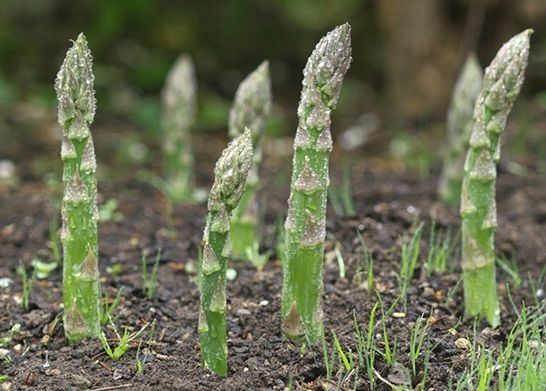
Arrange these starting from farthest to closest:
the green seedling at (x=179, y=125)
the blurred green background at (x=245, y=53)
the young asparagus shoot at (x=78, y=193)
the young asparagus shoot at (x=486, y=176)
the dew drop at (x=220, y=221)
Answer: the blurred green background at (x=245, y=53), the green seedling at (x=179, y=125), the young asparagus shoot at (x=486, y=176), the young asparagus shoot at (x=78, y=193), the dew drop at (x=220, y=221)

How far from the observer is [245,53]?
9742 millimetres

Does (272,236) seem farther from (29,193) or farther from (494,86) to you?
(29,193)

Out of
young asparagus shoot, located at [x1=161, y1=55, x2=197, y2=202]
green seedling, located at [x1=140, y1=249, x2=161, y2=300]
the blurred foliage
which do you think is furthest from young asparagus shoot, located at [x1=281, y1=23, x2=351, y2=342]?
the blurred foliage

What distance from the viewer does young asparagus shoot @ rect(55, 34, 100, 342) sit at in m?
3.51

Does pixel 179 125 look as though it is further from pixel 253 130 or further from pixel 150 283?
pixel 150 283

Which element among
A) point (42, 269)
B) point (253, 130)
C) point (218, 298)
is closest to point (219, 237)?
point (218, 298)

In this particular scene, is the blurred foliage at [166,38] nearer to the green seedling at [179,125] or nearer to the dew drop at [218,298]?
the green seedling at [179,125]

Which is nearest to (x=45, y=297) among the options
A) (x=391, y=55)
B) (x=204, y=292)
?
(x=204, y=292)

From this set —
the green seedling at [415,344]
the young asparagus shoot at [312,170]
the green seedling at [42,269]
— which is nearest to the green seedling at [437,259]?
the green seedling at [415,344]

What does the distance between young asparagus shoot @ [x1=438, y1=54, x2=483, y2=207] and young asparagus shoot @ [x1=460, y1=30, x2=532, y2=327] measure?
166 centimetres

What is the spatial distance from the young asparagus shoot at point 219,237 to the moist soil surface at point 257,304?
184 mm

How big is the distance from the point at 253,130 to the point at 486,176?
144 cm

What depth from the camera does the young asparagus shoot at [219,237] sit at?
3256 millimetres

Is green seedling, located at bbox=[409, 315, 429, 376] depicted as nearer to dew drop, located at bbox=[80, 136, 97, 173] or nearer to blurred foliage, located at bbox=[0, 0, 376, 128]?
dew drop, located at bbox=[80, 136, 97, 173]
